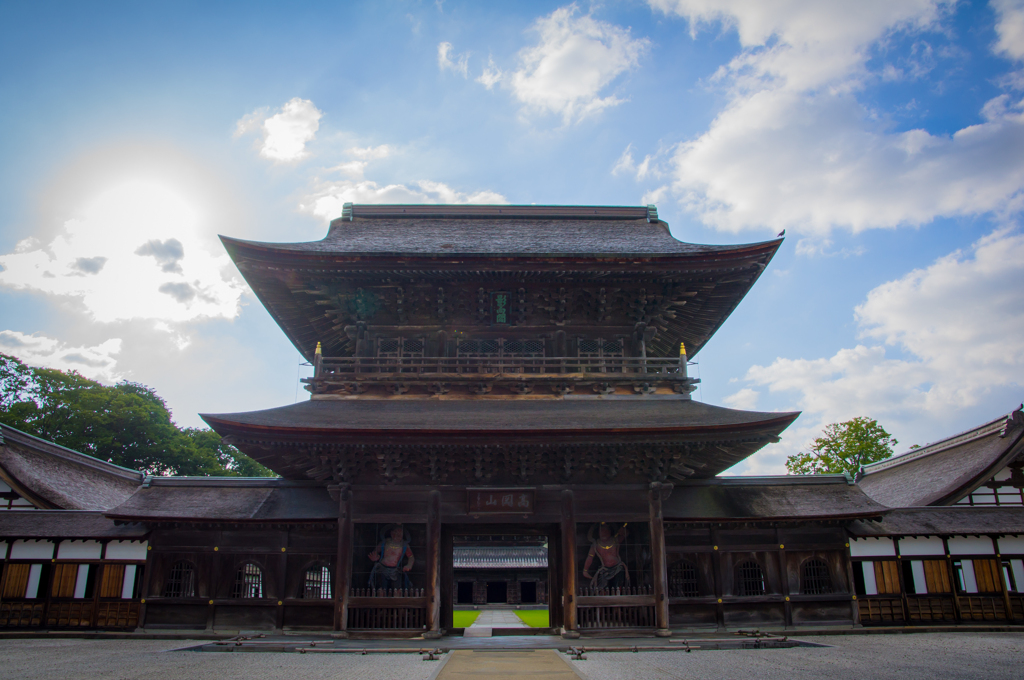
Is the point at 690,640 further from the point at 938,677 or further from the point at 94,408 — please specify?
the point at 94,408

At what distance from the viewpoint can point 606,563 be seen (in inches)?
570

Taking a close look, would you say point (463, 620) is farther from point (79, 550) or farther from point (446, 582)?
point (79, 550)

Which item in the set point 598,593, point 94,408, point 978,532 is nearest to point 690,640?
point 598,593

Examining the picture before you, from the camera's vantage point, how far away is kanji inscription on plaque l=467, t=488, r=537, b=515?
13930 mm

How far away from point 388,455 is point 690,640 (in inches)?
307

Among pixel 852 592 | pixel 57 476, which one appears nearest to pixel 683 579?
pixel 852 592

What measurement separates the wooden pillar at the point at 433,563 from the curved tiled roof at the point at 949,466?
15306 millimetres

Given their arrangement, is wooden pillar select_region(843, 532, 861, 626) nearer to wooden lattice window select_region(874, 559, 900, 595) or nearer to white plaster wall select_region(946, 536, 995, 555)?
Answer: wooden lattice window select_region(874, 559, 900, 595)

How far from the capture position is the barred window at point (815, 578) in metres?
15.5

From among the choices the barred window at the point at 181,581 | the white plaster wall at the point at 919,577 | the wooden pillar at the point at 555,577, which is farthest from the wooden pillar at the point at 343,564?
the white plaster wall at the point at 919,577

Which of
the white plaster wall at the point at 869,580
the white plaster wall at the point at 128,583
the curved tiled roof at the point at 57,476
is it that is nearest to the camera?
the white plaster wall at the point at 128,583

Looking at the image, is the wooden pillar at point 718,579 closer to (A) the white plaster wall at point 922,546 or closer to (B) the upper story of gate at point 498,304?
(B) the upper story of gate at point 498,304

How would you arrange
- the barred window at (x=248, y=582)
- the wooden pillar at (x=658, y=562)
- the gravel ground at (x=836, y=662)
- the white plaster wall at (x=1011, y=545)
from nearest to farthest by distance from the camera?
the gravel ground at (x=836, y=662), the wooden pillar at (x=658, y=562), the barred window at (x=248, y=582), the white plaster wall at (x=1011, y=545)

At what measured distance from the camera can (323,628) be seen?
14469 millimetres
